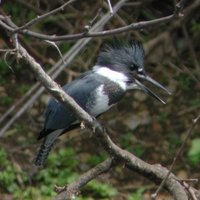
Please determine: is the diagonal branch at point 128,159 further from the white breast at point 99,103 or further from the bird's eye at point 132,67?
the bird's eye at point 132,67

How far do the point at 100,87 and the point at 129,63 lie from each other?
0.24 meters

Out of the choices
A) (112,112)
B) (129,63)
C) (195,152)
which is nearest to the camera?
(195,152)

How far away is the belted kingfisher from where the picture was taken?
3.64 meters

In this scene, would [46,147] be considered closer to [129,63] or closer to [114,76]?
[114,76]

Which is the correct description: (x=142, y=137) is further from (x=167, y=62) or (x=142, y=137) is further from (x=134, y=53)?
(x=134, y=53)

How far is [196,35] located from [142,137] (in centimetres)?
101

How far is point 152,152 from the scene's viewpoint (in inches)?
206

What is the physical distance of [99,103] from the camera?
3.66m

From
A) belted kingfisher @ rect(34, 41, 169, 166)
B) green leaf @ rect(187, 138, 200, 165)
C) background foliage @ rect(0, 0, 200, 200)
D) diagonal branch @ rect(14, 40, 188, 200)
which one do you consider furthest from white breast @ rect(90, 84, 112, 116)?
green leaf @ rect(187, 138, 200, 165)

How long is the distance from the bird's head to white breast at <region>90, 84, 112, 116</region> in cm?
16

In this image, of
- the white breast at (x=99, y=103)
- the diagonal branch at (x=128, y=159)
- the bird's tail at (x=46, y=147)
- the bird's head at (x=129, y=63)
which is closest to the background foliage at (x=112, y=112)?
the bird's head at (x=129, y=63)

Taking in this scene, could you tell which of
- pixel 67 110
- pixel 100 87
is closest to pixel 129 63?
pixel 100 87

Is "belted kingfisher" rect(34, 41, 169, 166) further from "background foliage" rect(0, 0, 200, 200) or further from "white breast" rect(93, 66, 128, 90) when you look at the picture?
"background foliage" rect(0, 0, 200, 200)

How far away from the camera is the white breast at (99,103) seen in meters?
3.64
